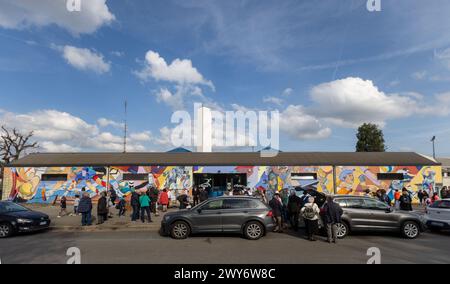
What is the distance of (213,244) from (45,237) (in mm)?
6434

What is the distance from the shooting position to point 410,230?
10.4 metres

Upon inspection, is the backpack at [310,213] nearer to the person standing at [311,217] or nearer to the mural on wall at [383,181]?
the person standing at [311,217]

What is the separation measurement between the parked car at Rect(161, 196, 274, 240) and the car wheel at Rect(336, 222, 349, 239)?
234 cm

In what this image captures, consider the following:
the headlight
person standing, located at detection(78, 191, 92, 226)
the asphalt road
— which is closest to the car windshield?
the headlight

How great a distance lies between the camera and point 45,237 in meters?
10.8

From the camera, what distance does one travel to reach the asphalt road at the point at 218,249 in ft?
24.2

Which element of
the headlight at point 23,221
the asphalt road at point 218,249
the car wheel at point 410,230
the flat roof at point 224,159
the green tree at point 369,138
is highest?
the green tree at point 369,138

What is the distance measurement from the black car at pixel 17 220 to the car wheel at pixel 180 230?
216 inches

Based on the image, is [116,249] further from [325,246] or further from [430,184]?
[430,184]

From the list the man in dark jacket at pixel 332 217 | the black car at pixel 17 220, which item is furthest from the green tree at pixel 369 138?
the black car at pixel 17 220

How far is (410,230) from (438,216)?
224 centimetres

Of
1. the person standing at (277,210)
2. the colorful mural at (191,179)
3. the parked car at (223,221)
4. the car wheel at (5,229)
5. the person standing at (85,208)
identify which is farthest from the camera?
the colorful mural at (191,179)

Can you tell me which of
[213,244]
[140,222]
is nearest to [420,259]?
[213,244]

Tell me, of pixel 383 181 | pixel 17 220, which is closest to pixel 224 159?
pixel 383 181
